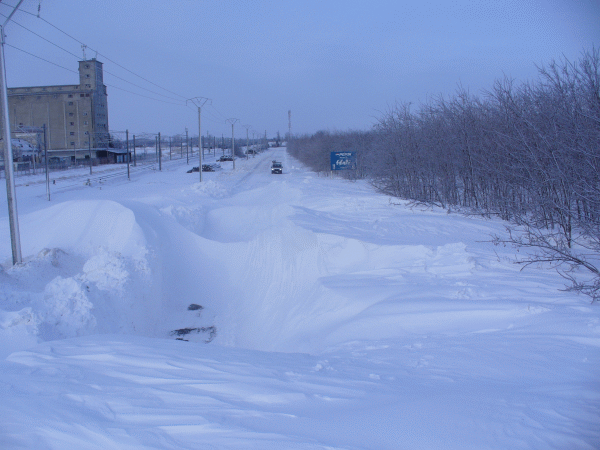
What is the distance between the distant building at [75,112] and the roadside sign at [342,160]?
104ft

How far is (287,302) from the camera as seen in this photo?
10969mm

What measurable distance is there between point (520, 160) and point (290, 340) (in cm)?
950

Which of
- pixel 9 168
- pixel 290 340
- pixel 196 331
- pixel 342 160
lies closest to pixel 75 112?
pixel 342 160

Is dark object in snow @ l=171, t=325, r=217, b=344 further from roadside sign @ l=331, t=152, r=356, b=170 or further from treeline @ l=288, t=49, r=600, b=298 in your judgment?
roadside sign @ l=331, t=152, r=356, b=170

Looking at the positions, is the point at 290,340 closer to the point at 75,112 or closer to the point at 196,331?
the point at 196,331

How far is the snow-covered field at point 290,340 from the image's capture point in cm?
366

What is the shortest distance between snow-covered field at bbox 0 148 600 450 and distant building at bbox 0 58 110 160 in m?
44.8

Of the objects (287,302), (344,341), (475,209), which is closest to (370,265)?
(287,302)

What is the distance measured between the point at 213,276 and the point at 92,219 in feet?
14.7

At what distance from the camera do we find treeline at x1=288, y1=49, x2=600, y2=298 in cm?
955

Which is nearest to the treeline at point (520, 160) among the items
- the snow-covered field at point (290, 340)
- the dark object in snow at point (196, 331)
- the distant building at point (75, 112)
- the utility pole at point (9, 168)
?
the snow-covered field at point (290, 340)

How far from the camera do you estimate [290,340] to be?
8625 mm

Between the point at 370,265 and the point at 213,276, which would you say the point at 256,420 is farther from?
the point at 213,276

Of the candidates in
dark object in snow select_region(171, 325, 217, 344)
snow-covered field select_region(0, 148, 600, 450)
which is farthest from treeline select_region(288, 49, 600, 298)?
dark object in snow select_region(171, 325, 217, 344)
